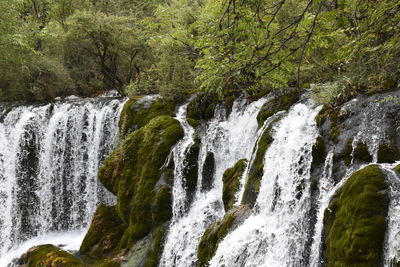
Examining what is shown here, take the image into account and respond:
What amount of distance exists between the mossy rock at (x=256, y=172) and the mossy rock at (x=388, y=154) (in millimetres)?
2191

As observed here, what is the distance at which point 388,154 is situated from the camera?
18.0 ft

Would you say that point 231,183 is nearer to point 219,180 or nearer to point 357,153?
point 219,180

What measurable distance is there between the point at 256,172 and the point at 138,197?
11.5 ft

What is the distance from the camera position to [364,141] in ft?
19.4

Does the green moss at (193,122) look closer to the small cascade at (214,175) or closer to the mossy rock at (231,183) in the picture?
the small cascade at (214,175)

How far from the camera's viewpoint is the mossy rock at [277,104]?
8.80m

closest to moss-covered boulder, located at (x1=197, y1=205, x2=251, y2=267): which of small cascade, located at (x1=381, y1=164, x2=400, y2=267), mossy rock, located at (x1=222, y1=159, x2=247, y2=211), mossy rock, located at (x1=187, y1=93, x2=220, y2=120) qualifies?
mossy rock, located at (x1=222, y1=159, x2=247, y2=211)

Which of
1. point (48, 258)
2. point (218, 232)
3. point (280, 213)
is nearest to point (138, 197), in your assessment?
point (48, 258)

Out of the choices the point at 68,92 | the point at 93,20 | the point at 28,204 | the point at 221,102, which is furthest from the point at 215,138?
the point at 68,92

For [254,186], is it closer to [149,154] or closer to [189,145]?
[189,145]

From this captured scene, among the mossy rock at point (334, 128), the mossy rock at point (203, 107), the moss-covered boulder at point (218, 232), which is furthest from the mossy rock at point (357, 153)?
the mossy rock at point (203, 107)

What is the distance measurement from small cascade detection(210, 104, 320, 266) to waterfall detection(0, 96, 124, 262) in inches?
288

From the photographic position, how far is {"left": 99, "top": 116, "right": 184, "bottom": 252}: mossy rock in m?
8.93

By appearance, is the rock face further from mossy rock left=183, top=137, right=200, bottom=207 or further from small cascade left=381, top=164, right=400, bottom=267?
small cascade left=381, top=164, right=400, bottom=267
